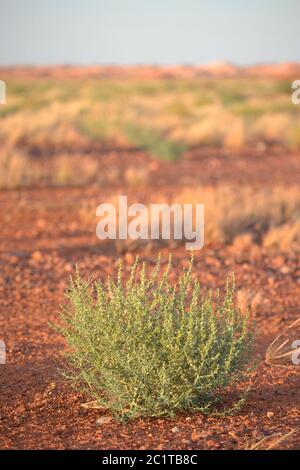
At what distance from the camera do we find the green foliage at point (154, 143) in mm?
17578

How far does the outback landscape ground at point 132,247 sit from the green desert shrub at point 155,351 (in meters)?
0.15

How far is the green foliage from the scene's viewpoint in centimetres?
1758

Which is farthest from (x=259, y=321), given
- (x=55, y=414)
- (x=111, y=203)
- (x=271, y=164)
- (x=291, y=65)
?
(x=291, y=65)

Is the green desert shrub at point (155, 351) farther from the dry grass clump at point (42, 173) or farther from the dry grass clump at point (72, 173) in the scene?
the dry grass clump at point (72, 173)

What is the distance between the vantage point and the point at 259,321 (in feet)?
21.1

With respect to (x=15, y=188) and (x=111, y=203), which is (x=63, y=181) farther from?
(x=111, y=203)

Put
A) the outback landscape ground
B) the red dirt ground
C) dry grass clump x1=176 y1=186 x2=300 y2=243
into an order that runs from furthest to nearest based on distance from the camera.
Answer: dry grass clump x1=176 y1=186 x2=300 y2=243 → the outback landscape ground → the red dirt ground

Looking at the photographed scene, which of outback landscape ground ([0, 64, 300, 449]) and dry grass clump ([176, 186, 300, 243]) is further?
dry grass clump ([176, 186, 300, 243])

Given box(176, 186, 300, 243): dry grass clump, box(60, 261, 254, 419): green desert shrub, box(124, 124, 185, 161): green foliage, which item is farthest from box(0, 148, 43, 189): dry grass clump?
box(60, 261, 254, 419): green desert shrub

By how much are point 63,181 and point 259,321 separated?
25.2ft

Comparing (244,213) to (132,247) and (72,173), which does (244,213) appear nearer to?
(132,247)

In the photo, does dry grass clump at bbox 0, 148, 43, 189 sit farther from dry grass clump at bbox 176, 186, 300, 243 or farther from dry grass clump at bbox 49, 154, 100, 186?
dry grass clump at bbox 176, 186, 300, 243

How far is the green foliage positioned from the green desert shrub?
1312cm

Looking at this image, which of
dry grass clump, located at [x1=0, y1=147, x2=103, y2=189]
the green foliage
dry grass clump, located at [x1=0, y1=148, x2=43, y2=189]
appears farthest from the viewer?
the green foliage
